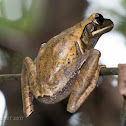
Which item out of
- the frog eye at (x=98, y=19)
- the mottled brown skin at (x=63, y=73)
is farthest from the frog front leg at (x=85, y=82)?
the frog eye at (x=98, y=19)

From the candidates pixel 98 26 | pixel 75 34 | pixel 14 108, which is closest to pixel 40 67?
pixel 75 34

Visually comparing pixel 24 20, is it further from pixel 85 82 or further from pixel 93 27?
pixel 85 82

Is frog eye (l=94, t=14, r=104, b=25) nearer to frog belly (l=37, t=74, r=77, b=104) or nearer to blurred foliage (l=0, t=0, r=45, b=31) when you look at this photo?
frog belly (l=37, t=74, r=77, b=104)

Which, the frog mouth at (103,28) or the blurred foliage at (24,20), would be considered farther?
the blurred foliage at (24,20)

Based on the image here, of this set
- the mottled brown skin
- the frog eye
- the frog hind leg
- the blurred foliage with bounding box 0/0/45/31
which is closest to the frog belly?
the mottled brown skin

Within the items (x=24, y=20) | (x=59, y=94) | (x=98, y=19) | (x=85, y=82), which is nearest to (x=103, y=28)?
(x=98, y=19)

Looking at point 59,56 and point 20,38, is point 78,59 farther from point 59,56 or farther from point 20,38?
point 20,38

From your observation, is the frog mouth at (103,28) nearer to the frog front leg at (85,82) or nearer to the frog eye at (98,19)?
the frog eye at (98,19)
